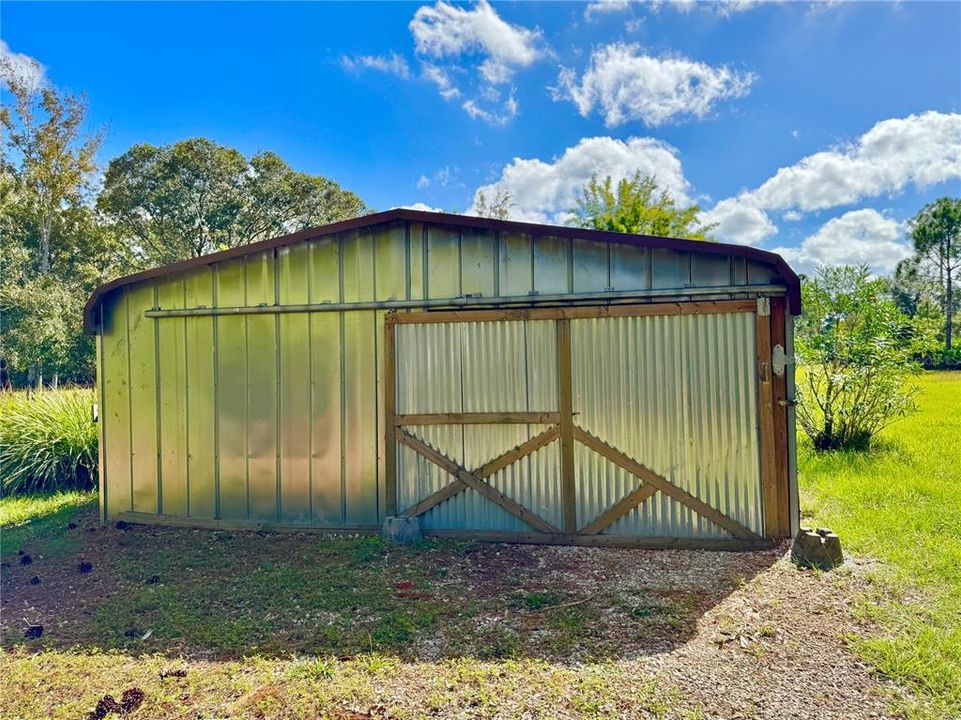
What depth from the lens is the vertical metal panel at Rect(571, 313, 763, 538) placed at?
4234mm

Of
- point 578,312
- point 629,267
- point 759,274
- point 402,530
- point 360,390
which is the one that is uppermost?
point 629,267

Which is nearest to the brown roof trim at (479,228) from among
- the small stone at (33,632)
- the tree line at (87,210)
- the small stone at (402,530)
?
the small stone at (402,530)

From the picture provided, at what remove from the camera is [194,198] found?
22.1 meters

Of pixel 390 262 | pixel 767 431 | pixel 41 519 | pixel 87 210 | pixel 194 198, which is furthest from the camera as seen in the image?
pixel 87 210

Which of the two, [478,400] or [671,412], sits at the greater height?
[478,400]

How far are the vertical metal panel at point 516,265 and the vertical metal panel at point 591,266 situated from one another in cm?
40

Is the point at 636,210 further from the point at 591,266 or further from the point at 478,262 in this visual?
the point at 478,262

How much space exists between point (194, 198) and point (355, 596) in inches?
927

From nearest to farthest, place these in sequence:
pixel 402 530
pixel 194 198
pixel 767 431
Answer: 1. pixel 767 431
2. pixel 402 530
3. pixel 194 198

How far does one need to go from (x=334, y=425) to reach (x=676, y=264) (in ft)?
11.2

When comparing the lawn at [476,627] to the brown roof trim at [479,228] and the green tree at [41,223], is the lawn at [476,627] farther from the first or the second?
the green tree at [41,223]

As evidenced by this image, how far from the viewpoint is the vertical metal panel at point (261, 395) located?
498 cm

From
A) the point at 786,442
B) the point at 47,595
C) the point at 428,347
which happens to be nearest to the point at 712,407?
the point at 786,442

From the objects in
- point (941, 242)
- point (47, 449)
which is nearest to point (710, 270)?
point (47, 449)
